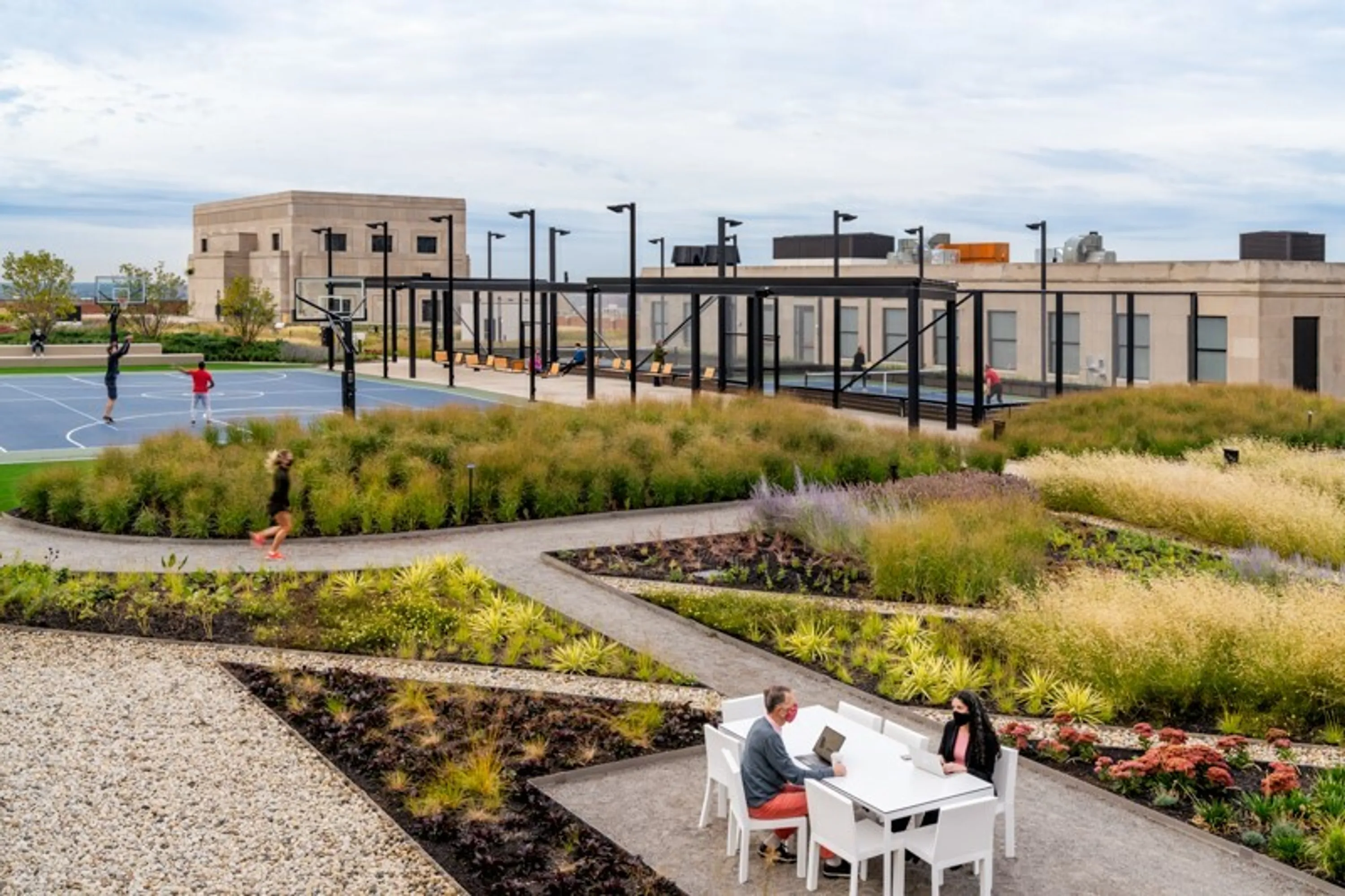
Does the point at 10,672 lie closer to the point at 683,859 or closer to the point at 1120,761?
the point at 683,859

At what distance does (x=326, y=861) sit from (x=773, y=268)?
64472 millimetres

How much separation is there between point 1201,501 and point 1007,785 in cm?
1284

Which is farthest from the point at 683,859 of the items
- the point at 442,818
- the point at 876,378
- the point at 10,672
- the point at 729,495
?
the point at 876,378

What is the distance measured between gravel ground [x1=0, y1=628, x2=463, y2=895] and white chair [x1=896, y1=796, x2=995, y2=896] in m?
2.82

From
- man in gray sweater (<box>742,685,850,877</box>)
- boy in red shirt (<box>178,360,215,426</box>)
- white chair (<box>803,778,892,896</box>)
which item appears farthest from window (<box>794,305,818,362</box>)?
white chair (<box>803,778,892,896</box>)

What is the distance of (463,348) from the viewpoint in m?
74.8

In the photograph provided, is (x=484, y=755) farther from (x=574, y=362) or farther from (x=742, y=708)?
(x=574, y=362)

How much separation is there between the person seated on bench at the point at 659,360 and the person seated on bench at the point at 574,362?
12.8 feet

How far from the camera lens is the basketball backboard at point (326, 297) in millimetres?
45594

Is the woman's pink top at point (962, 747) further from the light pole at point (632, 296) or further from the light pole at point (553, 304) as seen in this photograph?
the light pole at point (553, 304)

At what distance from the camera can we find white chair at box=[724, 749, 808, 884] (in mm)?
9141

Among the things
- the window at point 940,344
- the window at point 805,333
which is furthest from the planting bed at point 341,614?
the window at point 805,333

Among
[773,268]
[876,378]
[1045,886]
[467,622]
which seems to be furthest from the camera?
[773,268]

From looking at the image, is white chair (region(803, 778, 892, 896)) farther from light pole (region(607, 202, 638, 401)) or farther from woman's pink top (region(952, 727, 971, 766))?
light pole (region(607, 202, 638, 401))
